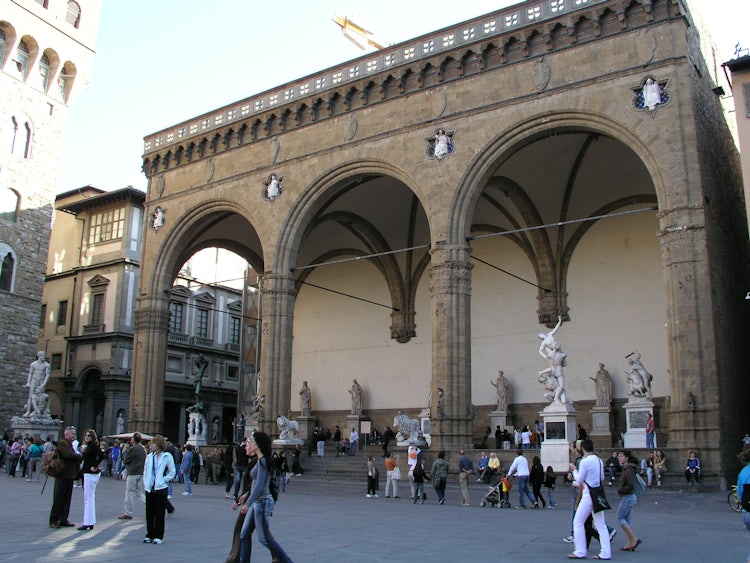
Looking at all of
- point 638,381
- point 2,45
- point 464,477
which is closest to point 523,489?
point 464,477

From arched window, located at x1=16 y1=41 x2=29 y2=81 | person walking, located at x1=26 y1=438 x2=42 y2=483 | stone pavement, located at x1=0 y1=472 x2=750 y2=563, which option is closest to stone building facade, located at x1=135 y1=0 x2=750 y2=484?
stone pavement, located at x1=0 y1=472 x2=750 y2=563

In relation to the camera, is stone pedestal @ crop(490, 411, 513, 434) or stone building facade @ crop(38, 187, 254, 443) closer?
stone pedestal @ crop(490, 411, 513, 434)

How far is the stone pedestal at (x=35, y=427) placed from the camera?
3036cm

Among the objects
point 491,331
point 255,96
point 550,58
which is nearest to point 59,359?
point 255,96

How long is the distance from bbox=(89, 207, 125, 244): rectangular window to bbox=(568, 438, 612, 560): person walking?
114 ft

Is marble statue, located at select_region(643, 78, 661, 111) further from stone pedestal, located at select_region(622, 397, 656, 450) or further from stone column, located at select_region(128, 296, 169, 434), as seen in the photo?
stone column, located at select_region(128, 296, 169, 434)

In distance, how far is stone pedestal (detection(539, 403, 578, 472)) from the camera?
18.0 metres

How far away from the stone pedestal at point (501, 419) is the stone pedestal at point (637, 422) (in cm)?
803

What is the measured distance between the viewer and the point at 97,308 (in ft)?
131

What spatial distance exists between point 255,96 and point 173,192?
516cm

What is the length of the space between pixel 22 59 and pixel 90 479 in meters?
29.3

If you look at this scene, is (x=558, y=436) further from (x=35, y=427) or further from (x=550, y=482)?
(x=35, y=427)

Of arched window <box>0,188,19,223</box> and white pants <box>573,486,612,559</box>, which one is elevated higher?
arched window <box>0,188,19,223</box>

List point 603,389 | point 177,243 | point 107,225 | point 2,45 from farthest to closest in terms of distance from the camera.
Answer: point 107,225, point 2,45, point 177,243, point 603,389
